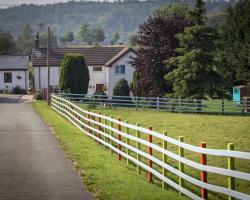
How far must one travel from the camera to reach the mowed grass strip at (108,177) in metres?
10.3

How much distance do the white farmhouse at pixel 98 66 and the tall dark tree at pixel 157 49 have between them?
19.5 metres

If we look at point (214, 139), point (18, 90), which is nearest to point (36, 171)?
point (214, 139)

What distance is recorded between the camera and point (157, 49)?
49.2 m

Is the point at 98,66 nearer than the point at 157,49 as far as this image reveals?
No

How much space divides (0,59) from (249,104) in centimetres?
4486

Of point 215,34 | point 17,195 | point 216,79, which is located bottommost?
point 17,195

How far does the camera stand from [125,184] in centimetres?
1141

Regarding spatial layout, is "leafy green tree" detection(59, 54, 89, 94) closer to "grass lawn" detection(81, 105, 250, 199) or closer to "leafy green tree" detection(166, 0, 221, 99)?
"leafy green tree" detection(166, 0, 221, 99)

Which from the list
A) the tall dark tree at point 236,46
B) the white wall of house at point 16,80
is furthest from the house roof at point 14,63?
the tall dark tree at point 236,46

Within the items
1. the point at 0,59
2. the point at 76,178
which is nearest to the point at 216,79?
the point at 76,178

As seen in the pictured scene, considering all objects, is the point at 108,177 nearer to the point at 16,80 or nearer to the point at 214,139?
the point at 214,139

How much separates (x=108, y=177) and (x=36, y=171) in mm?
2170

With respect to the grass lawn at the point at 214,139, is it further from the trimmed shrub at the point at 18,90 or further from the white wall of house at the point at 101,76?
the trimmed shrub at the point at 18,90

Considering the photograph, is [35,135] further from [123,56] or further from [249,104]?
[123,56]
